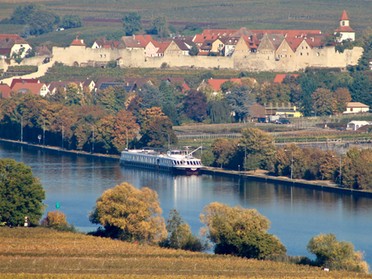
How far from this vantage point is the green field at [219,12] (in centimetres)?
7912

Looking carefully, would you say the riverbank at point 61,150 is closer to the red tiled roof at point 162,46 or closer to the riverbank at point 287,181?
the riverbank at point 287,181

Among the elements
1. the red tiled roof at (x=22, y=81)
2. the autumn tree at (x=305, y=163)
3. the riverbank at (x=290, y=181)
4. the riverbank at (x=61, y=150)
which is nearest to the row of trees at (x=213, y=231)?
the riverbank at (x=290, y=181)

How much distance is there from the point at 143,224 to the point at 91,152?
17.1 metres

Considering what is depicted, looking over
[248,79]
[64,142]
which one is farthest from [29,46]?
[64,142]

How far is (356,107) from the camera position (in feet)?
173

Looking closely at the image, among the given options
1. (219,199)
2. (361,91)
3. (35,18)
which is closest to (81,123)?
(361,91)

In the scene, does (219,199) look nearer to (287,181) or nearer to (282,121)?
(287,181)

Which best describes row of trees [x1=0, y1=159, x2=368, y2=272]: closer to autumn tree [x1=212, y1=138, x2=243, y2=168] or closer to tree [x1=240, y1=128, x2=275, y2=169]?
tree [x1=240, y1=128, x2=275, y2=169]

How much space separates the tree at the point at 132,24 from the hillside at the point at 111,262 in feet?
157

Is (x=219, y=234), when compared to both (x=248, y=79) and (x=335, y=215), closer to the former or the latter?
(x=335, y=215)

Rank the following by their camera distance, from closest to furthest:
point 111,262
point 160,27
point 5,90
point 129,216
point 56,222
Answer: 1. point 111,262
2. point 129,216
3. point 56,222
4. point 5,90
5. point 160,27

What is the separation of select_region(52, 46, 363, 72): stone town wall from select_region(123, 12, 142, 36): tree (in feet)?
38.9

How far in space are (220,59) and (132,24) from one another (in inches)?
629

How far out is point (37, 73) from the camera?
6116 centimetres
